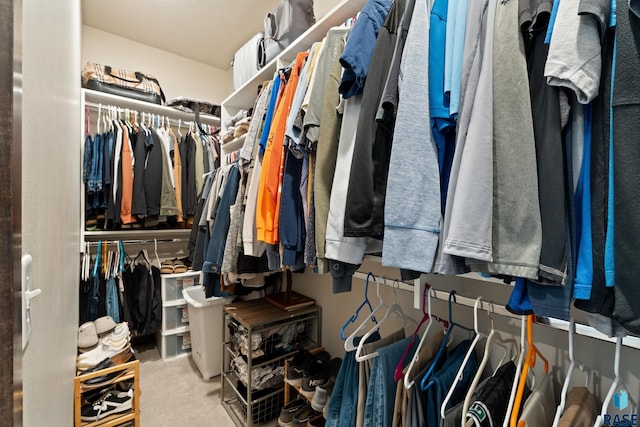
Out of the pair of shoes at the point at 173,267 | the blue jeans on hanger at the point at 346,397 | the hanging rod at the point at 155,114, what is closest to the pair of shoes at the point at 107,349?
the pair of shoes at the point at 173,267

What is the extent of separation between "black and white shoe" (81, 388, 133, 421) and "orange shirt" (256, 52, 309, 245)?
1.35m

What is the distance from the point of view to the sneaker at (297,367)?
1.52 metres

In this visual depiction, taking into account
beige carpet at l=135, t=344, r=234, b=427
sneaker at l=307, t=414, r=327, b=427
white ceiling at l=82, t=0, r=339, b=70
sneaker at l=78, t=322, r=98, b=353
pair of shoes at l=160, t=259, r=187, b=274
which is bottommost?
beige carpet at l=135, t=344, r=234, b=427

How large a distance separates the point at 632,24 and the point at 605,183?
0.81 ft

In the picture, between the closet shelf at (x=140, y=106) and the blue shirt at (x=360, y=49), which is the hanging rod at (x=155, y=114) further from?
the blue shirt at (x=360, y=49)

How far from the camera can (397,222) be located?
64cm

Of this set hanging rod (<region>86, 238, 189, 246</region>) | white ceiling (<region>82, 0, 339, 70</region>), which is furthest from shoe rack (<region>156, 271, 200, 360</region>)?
white ceiling (<region>82, 0, 339, 70</region>)

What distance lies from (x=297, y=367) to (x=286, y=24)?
1860 millimetres

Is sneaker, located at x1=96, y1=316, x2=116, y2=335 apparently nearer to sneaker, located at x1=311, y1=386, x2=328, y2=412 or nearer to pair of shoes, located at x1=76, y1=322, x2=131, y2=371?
pair of shoes, located at x1=76, y1=322, x2=131, y2=371

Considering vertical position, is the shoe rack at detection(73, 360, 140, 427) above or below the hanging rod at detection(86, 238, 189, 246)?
below

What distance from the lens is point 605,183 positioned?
18.9 inches

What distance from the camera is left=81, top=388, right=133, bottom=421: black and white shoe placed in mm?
1458

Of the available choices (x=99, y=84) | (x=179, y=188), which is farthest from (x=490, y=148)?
(x=99, y=84)

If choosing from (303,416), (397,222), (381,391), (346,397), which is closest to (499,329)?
(381,391)
